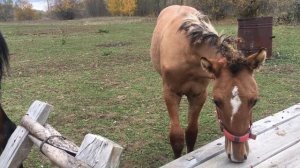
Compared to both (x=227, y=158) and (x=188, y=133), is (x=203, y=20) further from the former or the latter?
(x=227, y=158)

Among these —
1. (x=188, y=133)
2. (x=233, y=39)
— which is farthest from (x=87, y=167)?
(x=188, y=133)

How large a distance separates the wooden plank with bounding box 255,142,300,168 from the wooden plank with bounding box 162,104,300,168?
35 centimetres

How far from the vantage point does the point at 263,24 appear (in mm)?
9008

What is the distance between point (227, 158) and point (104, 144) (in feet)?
3.61

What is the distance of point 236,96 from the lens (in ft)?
7.66

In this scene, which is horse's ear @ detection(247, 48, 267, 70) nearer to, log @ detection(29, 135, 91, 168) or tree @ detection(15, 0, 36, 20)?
log @ detection(29, 135, 91, 168)

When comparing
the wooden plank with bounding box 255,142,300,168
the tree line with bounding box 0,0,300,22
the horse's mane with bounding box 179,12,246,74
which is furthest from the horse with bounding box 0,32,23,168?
the tree line with bounding box 0,0,300,22

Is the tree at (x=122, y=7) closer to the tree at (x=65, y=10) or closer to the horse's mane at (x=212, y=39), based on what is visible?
the tree at (x=65, y=10)

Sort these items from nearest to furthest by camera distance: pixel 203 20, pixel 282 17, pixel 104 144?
pixel 104 144 → pixel 203 20 → pixel 282 17

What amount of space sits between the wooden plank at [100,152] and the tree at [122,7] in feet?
131

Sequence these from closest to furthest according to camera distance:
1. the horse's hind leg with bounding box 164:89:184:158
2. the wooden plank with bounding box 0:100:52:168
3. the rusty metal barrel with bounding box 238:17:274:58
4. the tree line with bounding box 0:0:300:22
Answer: the wooden plank with bounding box 0:100:52:168 < the horse's hind leg with bounding box 164:89:184:158 < the rusty metal barrel with bounding box 238:17:274:58 < the tree line with bounding box 0:0:300:22

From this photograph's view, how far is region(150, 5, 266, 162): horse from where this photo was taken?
2.35m

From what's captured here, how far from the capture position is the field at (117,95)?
4586mm

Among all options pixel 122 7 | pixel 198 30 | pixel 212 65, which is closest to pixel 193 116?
pixel 198 30
